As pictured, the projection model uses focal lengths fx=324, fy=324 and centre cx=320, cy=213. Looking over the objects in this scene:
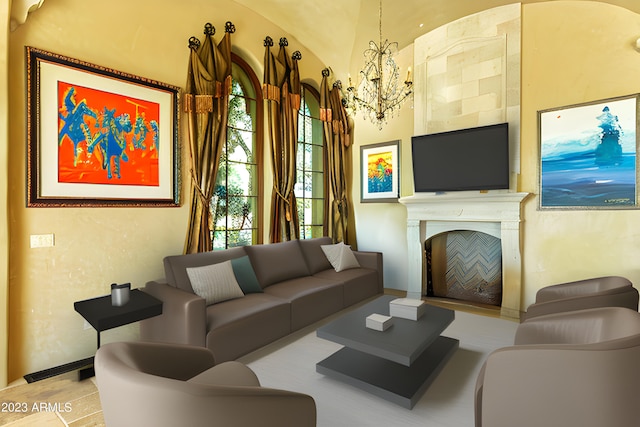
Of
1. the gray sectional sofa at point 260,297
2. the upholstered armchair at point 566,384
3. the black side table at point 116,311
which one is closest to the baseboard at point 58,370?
the gray sectional sofa at point 260,297

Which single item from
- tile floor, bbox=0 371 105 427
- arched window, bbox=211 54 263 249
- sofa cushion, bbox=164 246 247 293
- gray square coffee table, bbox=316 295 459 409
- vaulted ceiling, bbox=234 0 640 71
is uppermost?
vaulted ceiling, bbox=234 0 640 71

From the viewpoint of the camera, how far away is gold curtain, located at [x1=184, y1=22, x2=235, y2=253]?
3.57m

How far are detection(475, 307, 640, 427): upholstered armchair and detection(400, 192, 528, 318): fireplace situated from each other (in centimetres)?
249

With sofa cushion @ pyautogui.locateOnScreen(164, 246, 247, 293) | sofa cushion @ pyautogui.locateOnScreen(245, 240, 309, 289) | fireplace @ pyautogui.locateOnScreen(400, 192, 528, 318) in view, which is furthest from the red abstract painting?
fireplace @ pyautogui.locateOnScreen(400, 192, 528, 318)

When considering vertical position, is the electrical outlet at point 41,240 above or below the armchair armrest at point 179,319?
above

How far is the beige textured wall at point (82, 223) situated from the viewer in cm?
254

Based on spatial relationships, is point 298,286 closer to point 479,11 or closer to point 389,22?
point 389,22

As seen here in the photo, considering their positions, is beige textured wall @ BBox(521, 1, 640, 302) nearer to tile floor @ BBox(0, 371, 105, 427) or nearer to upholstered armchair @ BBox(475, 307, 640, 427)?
upholstered armchair @ BBox(475, 307, 640, 427)

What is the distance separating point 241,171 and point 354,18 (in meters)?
2.85

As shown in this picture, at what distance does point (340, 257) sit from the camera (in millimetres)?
4598

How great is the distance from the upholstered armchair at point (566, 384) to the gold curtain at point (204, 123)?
3.04 metres

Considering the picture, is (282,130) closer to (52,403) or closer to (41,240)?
(41,240)

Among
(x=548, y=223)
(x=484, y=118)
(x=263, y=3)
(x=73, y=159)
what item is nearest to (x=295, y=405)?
(x=73, y=159)

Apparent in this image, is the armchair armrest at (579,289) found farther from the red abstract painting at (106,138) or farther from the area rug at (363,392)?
the red abstract painting at (106,138)
